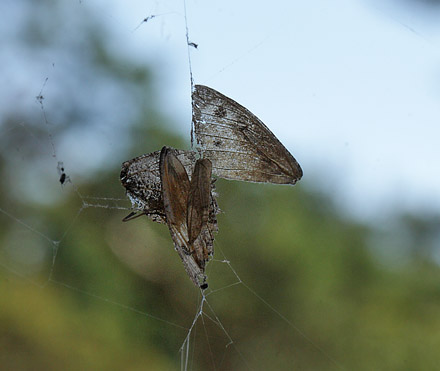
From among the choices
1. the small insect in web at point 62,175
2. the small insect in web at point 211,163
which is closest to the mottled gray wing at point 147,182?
the small insect in web at point 211,163

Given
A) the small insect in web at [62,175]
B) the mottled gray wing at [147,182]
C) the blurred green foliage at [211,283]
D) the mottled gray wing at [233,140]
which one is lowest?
the blurred green foliage at [211,283]

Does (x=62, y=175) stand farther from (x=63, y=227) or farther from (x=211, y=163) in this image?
(x=63, y=227)

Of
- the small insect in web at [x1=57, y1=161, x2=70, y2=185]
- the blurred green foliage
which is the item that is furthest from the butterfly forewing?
the blurred green foliage

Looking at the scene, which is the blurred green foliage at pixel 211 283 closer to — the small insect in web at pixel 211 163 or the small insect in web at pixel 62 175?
the small insect in web at pixel 62 175

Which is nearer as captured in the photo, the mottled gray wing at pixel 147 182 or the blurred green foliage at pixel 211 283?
the mottled gray wing at pixel 147 182

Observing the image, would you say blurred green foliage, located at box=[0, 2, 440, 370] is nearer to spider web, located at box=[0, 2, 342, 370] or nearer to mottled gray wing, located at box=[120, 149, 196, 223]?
spider web, located at box=[0, 2, 342, 370]

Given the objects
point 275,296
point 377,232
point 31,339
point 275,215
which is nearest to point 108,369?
point 31,339
